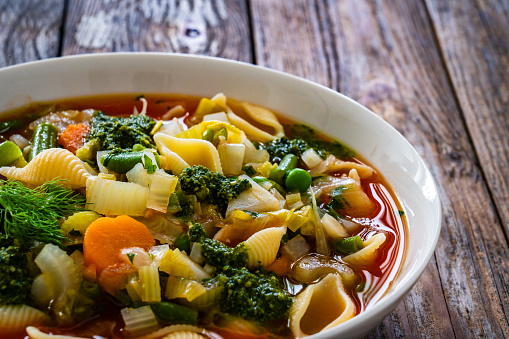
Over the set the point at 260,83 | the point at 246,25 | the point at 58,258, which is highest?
the point at 58,258

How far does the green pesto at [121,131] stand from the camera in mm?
3551

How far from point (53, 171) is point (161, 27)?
2916 millimetres

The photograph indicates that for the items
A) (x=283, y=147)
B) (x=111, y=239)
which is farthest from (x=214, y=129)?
(x=111, y=239)

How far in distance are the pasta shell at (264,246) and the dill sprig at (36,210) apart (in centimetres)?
89

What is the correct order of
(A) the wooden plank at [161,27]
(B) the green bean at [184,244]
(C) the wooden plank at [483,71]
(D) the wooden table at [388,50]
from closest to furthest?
1. (B) the green bean at [184,244]
2. (D) the wooden table at [388,50]
3. (C) the wooden plank at [483,71]
4. (A) the wooden plank at [161,27]

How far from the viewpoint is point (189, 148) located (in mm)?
3529

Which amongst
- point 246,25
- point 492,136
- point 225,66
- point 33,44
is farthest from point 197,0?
point 492,136

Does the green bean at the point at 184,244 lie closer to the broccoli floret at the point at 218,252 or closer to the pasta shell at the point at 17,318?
the broccoli floret at the point at 218,252

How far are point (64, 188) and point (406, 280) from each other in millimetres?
1785

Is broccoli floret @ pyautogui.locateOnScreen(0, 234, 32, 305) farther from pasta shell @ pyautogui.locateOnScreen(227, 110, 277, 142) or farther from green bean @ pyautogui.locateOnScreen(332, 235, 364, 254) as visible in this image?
pasta shell @ pyautogui.locateOnScreen(227, 110, 277, 142)

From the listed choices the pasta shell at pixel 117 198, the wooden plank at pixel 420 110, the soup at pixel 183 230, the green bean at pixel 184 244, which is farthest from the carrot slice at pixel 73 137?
the wooden plank at pixel 420 110

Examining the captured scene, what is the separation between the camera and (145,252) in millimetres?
2852

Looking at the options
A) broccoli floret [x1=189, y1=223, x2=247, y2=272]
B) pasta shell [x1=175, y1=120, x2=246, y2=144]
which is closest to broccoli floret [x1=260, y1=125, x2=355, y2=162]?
pasta shell [x1=175, y1=120, x2=246, y2=144]

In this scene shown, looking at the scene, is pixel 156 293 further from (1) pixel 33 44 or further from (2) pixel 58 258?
(1) pixel 33 44
